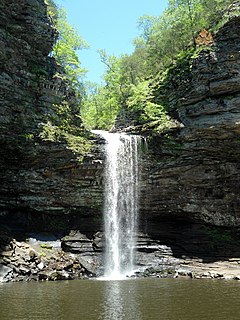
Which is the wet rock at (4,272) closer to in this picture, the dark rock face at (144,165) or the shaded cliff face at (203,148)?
the dark rock face at (144,165)

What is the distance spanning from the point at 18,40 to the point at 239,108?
1508 cm

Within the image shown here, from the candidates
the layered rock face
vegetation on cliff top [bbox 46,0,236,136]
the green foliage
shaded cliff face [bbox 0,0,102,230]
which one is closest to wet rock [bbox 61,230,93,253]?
shaded cliff face [bbox 0,0,102,230]

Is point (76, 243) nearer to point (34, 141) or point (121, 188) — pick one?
point (121, 188)

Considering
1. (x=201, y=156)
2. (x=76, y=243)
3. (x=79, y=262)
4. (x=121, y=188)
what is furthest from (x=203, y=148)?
(x=79, y=262)

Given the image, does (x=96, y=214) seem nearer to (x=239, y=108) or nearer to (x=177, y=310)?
(x=239, y=108)

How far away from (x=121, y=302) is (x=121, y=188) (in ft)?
45.9

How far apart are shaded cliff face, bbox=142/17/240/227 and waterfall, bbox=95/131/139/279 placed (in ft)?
3.09

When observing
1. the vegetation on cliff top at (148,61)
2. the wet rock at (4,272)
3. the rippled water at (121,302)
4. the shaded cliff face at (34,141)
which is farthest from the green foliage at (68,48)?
the rippled water at (121,302)

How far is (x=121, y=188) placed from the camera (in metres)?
25.9

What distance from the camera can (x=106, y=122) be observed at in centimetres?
4191

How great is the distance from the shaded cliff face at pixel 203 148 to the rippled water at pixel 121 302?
10095mm

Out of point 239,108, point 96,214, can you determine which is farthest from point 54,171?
point 239,108

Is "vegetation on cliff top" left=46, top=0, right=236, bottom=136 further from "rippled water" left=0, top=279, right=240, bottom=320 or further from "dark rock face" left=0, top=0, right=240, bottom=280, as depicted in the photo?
"rippled water" left=0, top=279, right=240, bottom=320

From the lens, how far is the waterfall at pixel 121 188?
25.4m
